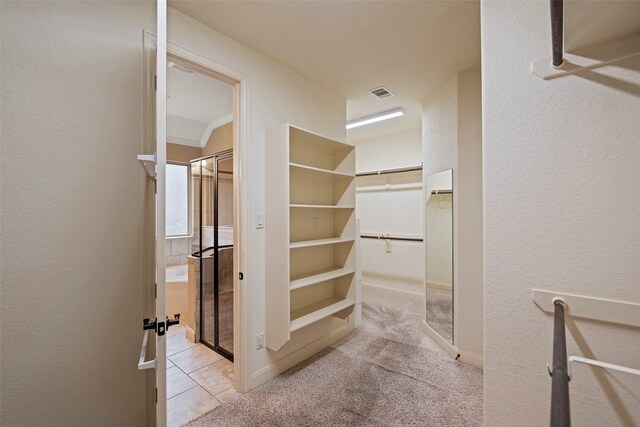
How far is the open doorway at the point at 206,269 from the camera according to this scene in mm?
2006

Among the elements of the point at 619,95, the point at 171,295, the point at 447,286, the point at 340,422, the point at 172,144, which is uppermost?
the point at 172,144

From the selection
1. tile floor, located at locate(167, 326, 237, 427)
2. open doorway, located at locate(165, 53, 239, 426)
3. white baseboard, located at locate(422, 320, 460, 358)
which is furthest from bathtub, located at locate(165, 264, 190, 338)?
white baseboard, located at locate(422, 320, 460, 358)

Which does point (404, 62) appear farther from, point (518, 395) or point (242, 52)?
point (518, 395)

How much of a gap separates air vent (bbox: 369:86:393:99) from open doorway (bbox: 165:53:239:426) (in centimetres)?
156

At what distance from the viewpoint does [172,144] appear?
390 centimetres

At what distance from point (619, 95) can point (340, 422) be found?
212 cm

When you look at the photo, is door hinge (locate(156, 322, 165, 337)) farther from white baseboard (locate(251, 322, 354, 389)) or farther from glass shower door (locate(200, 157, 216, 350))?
glass shower door (locate(200, 157, 216, 350))

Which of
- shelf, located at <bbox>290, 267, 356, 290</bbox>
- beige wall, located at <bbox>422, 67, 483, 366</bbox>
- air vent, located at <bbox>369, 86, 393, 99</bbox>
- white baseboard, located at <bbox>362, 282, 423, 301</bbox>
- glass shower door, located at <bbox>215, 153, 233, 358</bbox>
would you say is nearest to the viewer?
shelf, located at <bbox>290, 267, 356, 290</bbox>

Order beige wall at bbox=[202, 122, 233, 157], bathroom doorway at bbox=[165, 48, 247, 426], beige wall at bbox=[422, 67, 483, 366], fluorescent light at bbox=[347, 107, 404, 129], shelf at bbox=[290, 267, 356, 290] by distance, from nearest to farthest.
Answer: bathroom doorway at bbox=[165, 48, 247, 426] → shelf at bbox=[290, 267, 356, 290] → beige wall at bbox=[422, 67, 483, 366] → fluorescent light at bbox=[347, 107, 404, 129] → beige wall at bbox=[202, 122, 233, 157]

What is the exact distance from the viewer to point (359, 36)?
1.97 m

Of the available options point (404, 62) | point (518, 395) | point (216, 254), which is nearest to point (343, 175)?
point (404, 62)

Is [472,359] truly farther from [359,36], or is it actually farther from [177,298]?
[177,298]

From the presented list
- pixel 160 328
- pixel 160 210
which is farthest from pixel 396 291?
pixel 160 210

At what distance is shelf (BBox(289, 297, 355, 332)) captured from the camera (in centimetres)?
215
